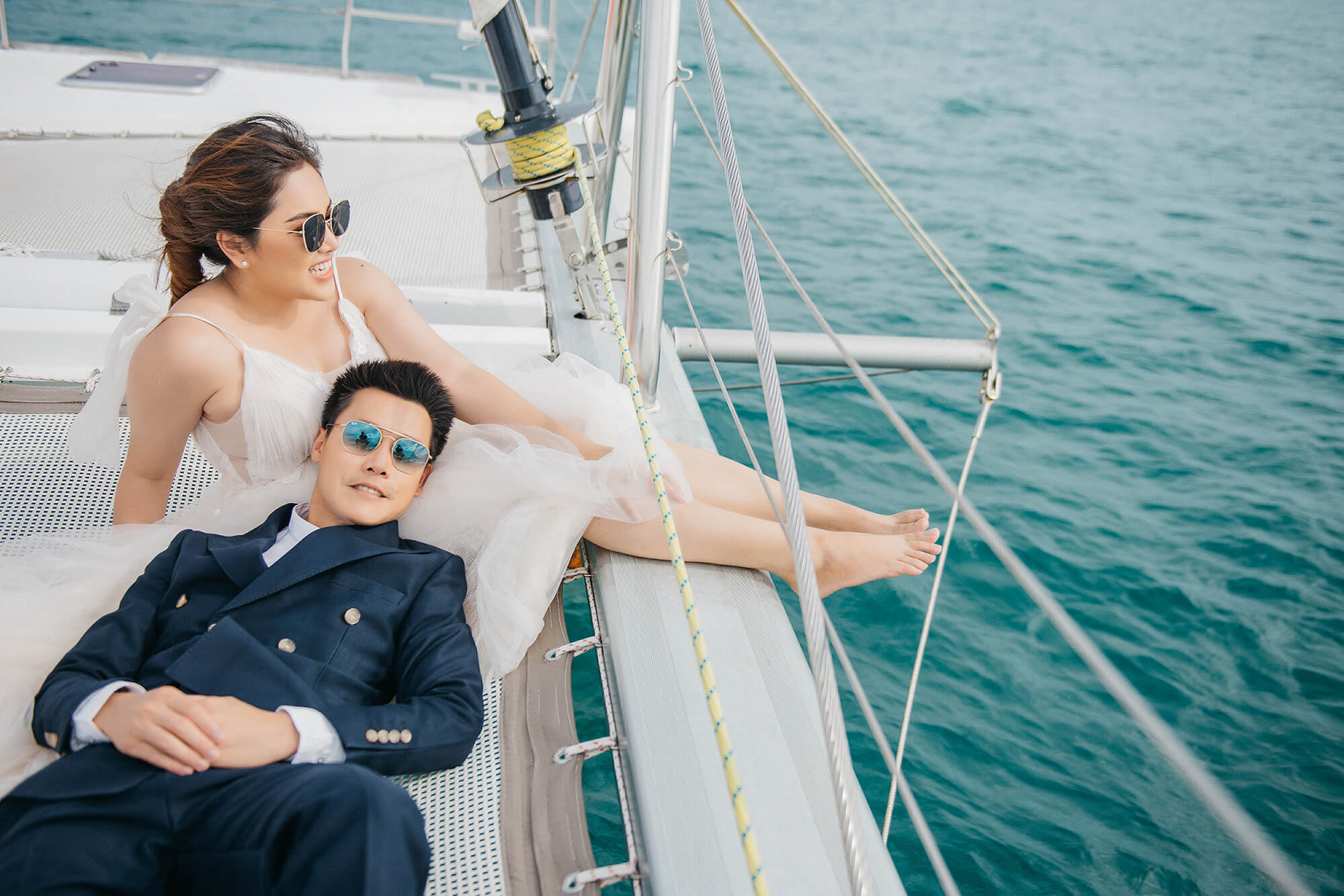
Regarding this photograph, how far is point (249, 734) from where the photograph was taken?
1118mm

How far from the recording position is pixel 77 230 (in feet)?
9.97

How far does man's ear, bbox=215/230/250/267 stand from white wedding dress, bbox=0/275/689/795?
0.14 metres

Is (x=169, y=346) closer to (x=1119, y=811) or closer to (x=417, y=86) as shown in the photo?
(x=1119, y=811)

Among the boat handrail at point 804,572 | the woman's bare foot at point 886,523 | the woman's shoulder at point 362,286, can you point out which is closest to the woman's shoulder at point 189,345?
the woman's shoulder at point 362,286

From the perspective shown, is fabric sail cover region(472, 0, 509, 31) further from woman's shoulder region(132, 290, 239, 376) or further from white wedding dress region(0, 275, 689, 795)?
woman's shoulder region(132, 290, 239, 376)

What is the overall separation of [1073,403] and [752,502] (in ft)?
10.4

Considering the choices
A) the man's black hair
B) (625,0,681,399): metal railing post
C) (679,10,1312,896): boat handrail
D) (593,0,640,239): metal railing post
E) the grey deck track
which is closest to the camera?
(679,10,1312,896): boat handrail

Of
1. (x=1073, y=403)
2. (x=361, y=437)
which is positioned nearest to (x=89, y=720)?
(x=361, y=437)

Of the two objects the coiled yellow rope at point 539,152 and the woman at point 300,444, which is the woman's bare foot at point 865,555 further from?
the coiled yellow rope at point 539,152

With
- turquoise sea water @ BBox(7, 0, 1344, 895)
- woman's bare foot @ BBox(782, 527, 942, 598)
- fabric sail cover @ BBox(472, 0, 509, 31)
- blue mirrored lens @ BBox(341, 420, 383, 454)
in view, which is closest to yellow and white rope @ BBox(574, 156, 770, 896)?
woman's bare foot @ BBox(782, 527, 942, 598)

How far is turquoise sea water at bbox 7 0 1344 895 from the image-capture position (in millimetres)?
2406

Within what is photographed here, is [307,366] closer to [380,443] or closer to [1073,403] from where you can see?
[380,443]

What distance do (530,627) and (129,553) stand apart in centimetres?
69

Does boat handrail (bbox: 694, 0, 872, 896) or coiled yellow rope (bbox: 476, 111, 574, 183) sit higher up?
coiled yellow rope (bbox: 476, 111, 574, 183)
